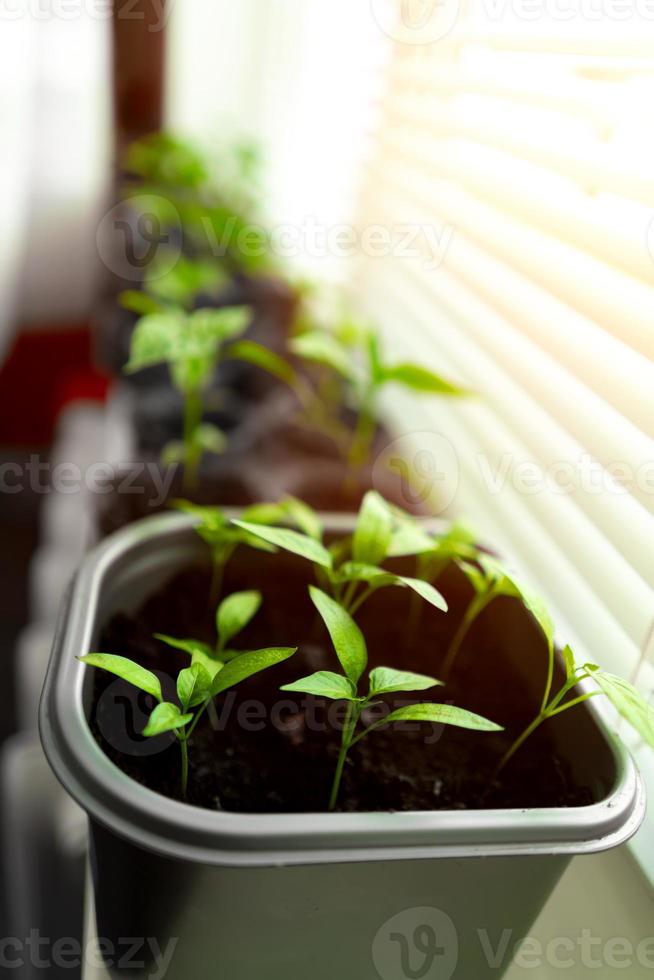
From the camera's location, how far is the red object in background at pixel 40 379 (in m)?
2.08

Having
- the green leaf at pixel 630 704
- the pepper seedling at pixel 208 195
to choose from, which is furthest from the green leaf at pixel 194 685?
the pepper seedling at pixel 208 195

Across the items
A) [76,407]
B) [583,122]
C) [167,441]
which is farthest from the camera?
[76,407]

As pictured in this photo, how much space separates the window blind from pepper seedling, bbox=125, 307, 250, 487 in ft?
0.93

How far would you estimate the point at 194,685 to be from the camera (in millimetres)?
455

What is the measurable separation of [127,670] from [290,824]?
0.42 ft

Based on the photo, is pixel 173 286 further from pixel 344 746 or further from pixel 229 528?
pixel 344 746

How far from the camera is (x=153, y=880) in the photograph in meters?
0.42

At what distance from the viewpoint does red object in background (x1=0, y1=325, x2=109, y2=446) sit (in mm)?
2078

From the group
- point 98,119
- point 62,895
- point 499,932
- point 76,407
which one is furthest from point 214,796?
point 98,119

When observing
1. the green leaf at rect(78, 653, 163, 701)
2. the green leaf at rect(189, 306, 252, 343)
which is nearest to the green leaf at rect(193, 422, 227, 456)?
the green leaf at rect(189, 306, 252, 343)

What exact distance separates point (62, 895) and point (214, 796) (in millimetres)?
452

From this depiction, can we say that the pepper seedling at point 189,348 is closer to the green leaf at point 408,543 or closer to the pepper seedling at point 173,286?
the pepper seedling at point 173,286

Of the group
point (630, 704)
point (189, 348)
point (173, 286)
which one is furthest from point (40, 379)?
point (630, 704)

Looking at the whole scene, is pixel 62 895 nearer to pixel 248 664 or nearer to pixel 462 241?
pixel 248 664
